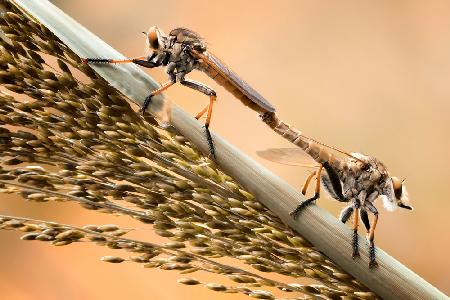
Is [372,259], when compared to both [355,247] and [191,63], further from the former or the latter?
[191,63]

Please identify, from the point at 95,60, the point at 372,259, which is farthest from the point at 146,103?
the point at 372,259

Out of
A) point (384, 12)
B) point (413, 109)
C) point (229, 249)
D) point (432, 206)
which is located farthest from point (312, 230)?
point (384, 12)

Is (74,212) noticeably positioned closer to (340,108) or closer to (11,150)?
(340,108)

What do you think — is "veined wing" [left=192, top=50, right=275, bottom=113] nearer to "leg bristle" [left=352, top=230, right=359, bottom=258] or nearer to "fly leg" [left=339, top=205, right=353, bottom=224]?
"fly leg" [left=339, top=205, right=353, bottom=224]

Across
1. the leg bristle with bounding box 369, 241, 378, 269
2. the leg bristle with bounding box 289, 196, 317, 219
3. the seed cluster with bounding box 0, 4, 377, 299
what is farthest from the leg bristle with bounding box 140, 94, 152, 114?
the leg bristle with bounding box 369, 241, 378, 269

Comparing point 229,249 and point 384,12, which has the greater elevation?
point 384,12

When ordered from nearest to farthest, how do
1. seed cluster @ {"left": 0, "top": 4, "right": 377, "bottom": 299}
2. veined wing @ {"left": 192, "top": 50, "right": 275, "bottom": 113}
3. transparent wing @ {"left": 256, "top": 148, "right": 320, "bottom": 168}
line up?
seed cluster @ {"left": 0, "top": 4, "right": 377, "bottom": 299}, transparent wing @ {"left": 256, "top": 148, "right": 320, "bottom": 168}, veined wing @ {"left": 192, "top": 50, "right": 275, "bottom": 113}
